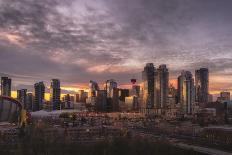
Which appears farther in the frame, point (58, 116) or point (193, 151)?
point (58, 116)

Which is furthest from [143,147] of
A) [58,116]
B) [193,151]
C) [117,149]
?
[58,116]

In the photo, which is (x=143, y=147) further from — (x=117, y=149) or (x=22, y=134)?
(x=22, y=134)

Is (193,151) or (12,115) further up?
(12,115)

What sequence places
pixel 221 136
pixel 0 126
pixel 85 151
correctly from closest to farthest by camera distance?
pixel 85 151 → pixel 221 136 → pixel 0 126

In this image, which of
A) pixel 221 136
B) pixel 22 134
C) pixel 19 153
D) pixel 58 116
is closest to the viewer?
pixel 19 153

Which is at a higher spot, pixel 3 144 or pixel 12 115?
pixel 12 115

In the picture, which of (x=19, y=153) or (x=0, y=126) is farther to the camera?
(x=0, y=126)

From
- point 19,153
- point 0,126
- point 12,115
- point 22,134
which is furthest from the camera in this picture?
point 0,126

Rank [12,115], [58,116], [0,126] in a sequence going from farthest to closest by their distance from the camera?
[58,116] → [0,126] → [12,115]

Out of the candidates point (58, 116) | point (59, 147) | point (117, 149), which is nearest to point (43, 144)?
point (59, 147)

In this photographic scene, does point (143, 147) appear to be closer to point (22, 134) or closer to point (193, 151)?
point (193, 151)
